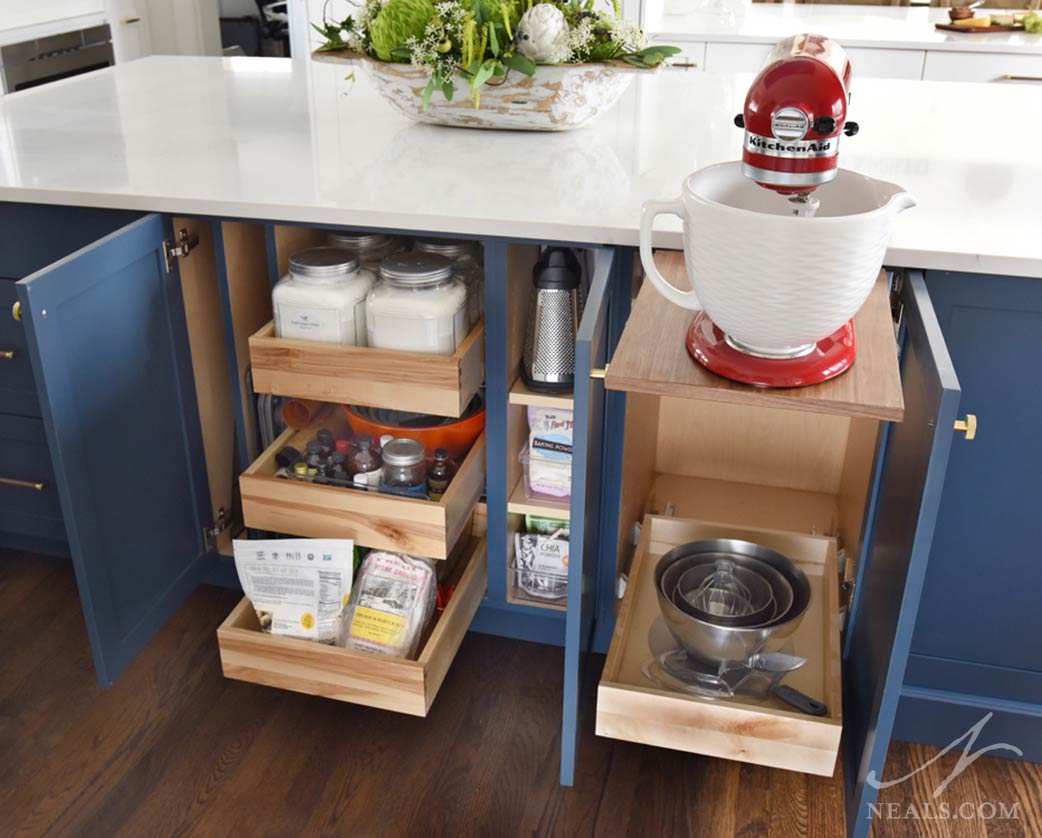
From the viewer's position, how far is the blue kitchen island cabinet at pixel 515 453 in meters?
1.22

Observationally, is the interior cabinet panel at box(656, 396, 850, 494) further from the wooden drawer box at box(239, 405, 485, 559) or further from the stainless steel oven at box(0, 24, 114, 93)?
the stainless steel oven at box(0, 24, 114, 93)

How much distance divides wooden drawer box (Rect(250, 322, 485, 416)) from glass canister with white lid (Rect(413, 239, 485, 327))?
0.05m

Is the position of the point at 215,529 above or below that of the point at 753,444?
below

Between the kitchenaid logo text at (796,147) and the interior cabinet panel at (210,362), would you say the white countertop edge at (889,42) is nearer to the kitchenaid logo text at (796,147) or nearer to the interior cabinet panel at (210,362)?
the interior cabinet panel at (210,362)

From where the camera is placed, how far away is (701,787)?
62.4 inches

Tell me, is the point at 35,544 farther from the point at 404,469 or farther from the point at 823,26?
the point at 823,26

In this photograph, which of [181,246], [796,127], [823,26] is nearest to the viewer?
[796,127]

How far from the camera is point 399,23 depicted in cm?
175

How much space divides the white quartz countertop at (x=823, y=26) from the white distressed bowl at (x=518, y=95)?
1.95 m

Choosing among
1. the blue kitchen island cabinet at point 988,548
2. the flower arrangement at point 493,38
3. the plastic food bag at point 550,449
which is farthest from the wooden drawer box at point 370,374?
the blue kitchen island cabinet at point 988,548

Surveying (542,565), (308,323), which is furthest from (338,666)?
(308,323)

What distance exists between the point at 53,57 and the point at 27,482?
323 centimetres

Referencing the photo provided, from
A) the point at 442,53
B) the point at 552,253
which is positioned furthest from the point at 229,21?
the point at 552,253

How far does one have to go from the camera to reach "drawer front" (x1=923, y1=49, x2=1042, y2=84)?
3506 mm
